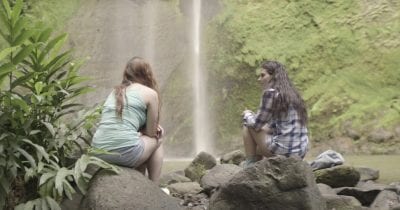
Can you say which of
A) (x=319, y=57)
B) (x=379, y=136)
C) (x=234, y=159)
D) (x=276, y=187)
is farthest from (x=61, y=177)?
(x=319, y=57)

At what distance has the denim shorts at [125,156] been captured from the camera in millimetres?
3875

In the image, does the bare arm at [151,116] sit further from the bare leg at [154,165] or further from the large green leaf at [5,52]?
the large green leaf at [5,52]

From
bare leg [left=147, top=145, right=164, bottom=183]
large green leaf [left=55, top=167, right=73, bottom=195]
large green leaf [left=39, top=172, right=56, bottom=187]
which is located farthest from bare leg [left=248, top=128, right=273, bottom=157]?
large green leaf [left=39, top=172, right=56, bottom=187]

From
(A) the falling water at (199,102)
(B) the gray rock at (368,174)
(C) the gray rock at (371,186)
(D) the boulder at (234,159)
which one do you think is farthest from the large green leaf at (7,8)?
(A) the falling water at (199,102)

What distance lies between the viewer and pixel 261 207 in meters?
3.71

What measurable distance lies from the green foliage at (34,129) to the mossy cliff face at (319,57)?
7.90 meters

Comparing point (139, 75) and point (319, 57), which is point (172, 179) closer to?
point (139, 75)

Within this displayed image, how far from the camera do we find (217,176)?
5.45 m

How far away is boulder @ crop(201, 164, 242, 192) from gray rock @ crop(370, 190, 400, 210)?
1.35m

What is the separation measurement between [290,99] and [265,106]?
0.20 m

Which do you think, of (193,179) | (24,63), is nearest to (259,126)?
(24,63)

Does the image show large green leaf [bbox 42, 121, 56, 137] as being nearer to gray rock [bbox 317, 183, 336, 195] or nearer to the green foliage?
the green foliage

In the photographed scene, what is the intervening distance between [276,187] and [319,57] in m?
9.60

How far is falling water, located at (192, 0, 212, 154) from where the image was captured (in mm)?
12969
